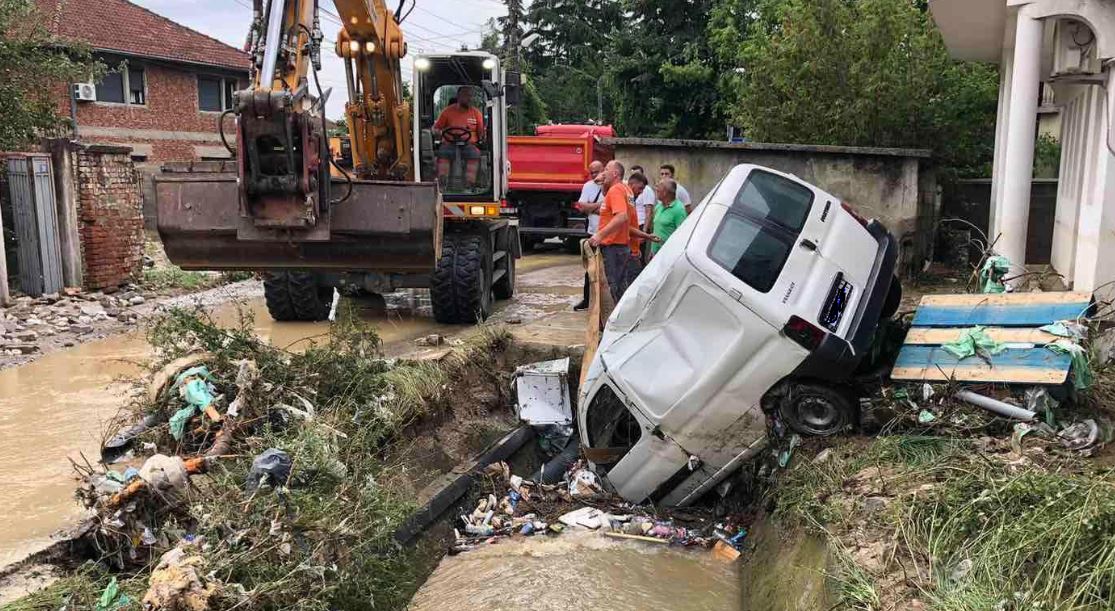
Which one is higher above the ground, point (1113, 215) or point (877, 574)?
point (1113, 215)

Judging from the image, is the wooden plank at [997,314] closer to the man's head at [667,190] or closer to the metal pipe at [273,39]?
the man's head at [667,190]

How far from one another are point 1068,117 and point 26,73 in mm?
14019

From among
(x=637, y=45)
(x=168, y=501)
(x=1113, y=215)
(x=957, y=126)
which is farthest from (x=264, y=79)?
(x=637, y=45)

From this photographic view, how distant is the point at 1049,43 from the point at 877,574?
22.5 feet

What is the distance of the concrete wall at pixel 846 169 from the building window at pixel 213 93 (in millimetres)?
18552

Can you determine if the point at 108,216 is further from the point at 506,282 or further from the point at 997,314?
the point at 997,314

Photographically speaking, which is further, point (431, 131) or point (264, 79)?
point (431, 131)

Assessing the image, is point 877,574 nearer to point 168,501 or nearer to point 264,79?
point 168,501

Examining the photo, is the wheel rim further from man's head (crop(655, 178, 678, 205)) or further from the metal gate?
the metal gate

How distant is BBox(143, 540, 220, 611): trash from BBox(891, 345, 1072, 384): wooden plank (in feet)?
13.5

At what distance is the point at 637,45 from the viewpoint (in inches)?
982

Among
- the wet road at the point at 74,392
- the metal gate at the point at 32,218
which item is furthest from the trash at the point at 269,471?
the metal gate at the point at 32,218

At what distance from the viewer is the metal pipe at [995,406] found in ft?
16.7

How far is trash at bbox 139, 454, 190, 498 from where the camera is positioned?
14.9 feet
